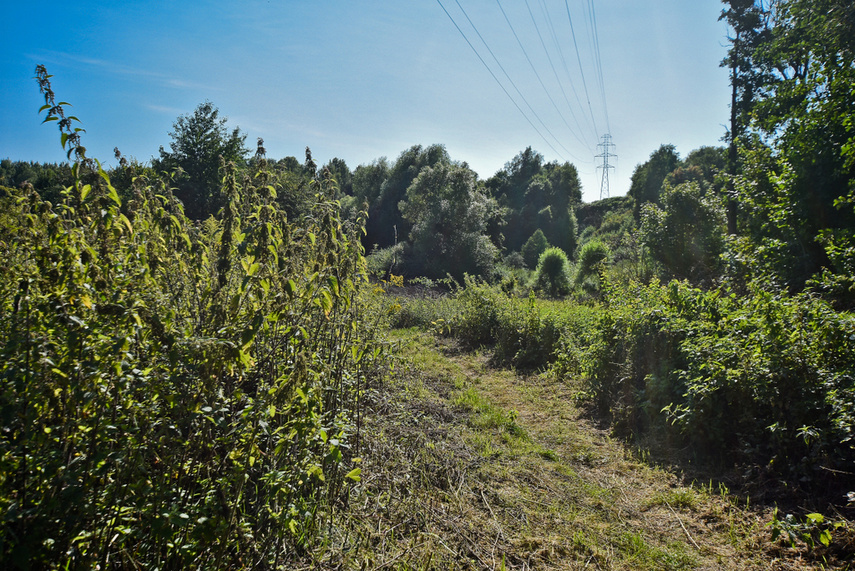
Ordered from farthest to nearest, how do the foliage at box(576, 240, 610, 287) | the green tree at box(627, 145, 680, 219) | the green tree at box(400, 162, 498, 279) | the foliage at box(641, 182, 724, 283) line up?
the green tree at box(627, 145, 680, 219) < the green tree at box(400, 162, 498, 279) < the foliage at box(576, 240, 610, 287) < the foliage at box(641, 182, 724, 283)

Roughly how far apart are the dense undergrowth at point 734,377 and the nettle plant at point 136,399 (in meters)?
3.19

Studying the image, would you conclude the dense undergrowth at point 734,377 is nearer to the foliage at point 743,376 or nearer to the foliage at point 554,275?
the foliage at point 743,376

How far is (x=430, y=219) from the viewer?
20.9 metres

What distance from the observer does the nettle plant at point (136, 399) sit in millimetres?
1359

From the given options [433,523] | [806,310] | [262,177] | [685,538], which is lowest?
[685,538]

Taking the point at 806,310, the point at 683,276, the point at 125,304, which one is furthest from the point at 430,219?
the point at 125,304

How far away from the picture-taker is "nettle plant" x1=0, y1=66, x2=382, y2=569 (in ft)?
4.46

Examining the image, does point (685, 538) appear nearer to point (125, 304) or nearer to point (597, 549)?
point (597, 549)

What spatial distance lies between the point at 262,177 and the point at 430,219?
62.4 feet

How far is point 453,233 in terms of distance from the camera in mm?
20797

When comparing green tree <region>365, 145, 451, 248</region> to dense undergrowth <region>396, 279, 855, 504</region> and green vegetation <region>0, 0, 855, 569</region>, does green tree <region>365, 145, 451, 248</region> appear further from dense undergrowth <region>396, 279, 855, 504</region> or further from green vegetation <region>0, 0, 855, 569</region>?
dense undergrowth <region>396, 279, 855, 504</region>

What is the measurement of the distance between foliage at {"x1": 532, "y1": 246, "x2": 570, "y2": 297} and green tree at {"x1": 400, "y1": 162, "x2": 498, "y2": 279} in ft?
8.73

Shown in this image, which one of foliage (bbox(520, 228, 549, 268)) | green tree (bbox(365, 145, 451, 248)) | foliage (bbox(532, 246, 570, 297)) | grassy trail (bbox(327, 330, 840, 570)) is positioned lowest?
grassy trail (bbox(327, 330, 840, 570))

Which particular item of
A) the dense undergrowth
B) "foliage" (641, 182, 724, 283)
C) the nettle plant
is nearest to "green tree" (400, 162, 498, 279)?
"foliage" (641, 182, 724, 283)
